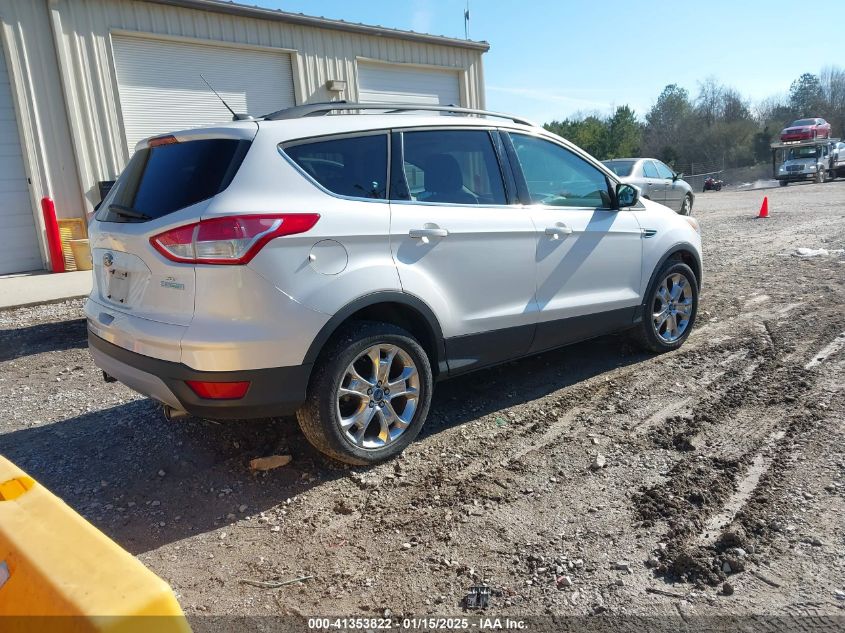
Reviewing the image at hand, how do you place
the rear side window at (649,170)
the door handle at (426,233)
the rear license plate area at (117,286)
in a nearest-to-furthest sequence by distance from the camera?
the rear license plate area at (117,286), the door handle at (426,233), the rear side window at (649,170)

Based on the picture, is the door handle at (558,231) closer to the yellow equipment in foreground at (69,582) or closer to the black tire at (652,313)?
the black tire at (652,313)

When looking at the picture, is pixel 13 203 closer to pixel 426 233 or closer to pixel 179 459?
pixel 179 459

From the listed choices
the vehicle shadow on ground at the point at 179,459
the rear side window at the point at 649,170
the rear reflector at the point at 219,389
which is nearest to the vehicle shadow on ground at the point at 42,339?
the vehicle shadow on ground at the point at 179,459

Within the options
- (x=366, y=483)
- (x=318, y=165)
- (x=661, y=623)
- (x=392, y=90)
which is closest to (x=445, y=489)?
(x=366, y=483)

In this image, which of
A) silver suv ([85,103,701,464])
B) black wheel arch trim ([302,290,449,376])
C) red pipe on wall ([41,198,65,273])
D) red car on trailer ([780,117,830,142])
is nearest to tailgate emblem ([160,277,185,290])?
silver suv ([85,103,701,464])

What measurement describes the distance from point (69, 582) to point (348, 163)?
8.41 feet

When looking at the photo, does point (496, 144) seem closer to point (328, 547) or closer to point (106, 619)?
point (328, 547)

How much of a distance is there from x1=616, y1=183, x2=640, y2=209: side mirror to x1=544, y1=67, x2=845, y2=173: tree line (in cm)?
5631

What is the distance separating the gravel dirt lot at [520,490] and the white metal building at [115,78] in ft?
19.0

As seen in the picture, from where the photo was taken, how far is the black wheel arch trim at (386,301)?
10.9ft

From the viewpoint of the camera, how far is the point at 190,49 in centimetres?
1127

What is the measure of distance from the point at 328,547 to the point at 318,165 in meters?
1.91

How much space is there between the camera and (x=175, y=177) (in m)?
3.39

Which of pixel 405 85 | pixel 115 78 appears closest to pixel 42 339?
pixel 115 78
